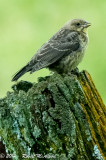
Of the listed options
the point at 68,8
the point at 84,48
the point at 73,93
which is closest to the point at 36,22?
the point at 68,8

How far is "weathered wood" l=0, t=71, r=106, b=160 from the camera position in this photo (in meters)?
4.33

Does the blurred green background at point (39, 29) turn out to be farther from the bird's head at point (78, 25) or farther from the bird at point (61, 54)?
the bird at point (61, 54)

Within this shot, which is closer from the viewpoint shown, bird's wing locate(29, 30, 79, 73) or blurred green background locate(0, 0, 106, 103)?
bird's wing locate(29, 30, 79, 73)

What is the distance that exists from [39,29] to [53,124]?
7.55m

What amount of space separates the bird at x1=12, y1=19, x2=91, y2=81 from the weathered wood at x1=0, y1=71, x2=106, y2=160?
2.17 meters

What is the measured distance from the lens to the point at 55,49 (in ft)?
23.9

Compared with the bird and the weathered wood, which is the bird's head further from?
the weathered wood

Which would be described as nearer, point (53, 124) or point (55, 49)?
point (53, 124)

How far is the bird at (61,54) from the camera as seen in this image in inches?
276

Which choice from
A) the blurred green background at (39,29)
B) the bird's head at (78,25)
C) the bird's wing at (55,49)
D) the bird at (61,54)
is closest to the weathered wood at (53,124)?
the bird at (61,54)

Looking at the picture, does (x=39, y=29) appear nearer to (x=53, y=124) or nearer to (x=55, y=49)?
(x=55, y=49)

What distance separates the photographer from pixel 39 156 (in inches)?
169

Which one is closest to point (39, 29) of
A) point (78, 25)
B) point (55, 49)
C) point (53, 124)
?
point (78, 25)

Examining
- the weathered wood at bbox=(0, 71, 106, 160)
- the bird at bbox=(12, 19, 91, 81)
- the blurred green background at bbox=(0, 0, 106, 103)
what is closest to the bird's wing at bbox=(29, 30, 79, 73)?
the bird at bbox=(12, 19, 91, 81)
